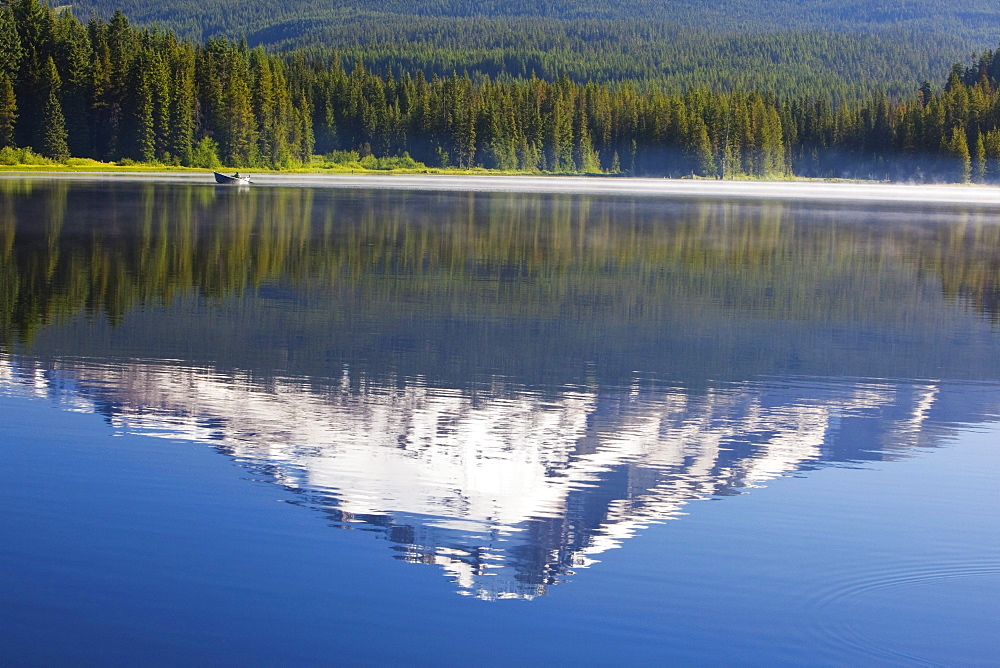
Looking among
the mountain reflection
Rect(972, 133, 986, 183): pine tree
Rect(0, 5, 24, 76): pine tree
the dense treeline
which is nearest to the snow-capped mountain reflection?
the mountain reflection

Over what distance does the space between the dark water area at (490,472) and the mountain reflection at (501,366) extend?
0.06m

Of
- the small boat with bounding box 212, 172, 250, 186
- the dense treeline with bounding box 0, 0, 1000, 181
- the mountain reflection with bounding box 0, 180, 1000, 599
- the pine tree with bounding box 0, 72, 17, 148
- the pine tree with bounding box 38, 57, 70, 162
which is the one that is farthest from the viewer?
the dense treeline with bounding box 0, 0, 1000, 181

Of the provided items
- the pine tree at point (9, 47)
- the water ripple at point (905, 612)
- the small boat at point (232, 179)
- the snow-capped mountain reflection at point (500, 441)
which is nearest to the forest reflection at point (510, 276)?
the snow-capped mountain reflection at point (500, 441)

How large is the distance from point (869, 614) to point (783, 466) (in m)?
2.96

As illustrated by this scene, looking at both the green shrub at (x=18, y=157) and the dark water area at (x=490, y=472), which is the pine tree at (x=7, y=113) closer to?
the green shrub at (x=18, y=157)

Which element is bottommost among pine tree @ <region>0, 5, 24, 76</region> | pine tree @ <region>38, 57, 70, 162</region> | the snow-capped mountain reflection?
the snow-capped mountain reflection

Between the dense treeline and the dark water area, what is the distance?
251 feet

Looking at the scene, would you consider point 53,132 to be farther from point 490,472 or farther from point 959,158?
point 490,472

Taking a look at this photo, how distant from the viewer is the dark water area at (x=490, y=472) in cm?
643

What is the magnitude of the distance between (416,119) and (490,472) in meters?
120

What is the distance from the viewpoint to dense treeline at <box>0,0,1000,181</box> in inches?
3654

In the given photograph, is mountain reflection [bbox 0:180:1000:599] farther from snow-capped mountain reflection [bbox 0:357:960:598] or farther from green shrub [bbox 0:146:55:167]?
green shrub [bbox 0:146:55:167]

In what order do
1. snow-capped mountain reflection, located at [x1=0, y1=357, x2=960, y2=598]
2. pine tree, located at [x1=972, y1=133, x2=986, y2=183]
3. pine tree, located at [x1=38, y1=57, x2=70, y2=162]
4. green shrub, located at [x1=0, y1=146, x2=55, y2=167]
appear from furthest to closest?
pine tree, located at [x1=972, y1=133, x2=986, y2=183] < pine tree, located at [x1=38, y1=57, x2=70, y2=162] < green shrub, located at [x1=0, y1=146, x2=55, y2=167] < snow-capped mountain reflection, located at [x1=0, y1=357, x2=960, y2=598]

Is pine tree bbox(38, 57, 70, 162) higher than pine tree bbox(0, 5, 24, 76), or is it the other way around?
pine tree bbox(0, 5, 24, 76)
